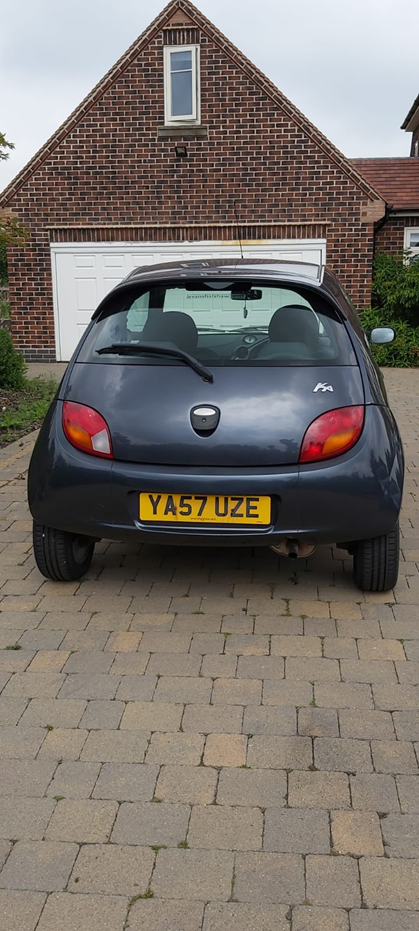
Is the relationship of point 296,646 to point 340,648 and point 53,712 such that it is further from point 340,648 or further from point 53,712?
point 53,712

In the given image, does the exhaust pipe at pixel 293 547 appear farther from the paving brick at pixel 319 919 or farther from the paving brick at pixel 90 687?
the paving brick at pixel 319 919

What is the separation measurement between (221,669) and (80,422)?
4.04ft

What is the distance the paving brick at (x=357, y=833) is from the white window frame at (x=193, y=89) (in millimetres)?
14041

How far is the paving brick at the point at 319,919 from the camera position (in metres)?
1.91

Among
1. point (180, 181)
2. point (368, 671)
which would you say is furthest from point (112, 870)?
point (180, 181)

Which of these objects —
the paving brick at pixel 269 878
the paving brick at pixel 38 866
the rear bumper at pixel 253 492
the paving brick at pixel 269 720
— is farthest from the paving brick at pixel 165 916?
the rear bumper at pixel 253 492

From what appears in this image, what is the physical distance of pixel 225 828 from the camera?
7.38ft

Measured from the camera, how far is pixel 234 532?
11.3 feet

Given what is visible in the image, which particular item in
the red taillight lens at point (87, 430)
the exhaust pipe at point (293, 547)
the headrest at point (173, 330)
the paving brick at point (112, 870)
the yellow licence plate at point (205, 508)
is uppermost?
the headrest at point (173, 330)

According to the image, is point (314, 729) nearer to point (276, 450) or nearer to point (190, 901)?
point (190, 901)

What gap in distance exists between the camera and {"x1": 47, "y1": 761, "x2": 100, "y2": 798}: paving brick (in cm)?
243

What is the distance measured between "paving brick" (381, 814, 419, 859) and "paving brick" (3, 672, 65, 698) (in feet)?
4.29

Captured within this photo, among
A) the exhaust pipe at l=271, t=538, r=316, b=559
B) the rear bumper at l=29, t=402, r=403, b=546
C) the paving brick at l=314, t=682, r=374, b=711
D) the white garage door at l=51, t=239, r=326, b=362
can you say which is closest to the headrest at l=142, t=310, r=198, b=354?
the rear bumper at l=29, t=402, r=403, b=546

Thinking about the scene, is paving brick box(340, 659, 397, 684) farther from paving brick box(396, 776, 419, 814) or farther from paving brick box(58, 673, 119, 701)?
paving brick box(58, 673, 119, 701)
